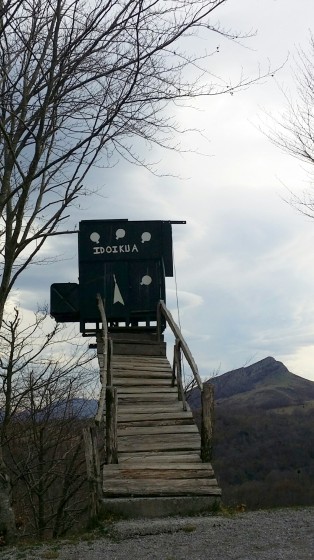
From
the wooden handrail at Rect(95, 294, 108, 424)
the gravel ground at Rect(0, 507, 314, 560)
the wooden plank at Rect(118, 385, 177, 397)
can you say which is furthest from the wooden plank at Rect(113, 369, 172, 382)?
the gravel ground at Rect(0, 507, 314, 560)

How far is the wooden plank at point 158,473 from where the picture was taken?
30.1 ft

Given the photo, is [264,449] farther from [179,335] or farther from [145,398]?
[145,398]

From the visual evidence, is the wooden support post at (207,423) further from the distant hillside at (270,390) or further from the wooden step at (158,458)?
the distant hillside at (270,390)

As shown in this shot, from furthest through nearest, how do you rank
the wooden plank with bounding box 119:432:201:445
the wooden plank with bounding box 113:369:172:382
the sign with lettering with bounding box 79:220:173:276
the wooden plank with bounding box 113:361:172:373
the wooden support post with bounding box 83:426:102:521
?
1. the sign with lettering with bounding box 79:220:173:276
2. the wooden plank with bounding box 113:361:172:373
3. the wooden plank with bounding box 113:369:172:382
4. the wooden plank with bounding box 119:432:201:445
5. the wooden support post with bounding box 83:426:102:521

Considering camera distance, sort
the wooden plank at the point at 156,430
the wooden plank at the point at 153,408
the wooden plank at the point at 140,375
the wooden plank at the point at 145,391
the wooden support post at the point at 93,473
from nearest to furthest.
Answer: the wooden support post at the point at 93,473
the wooden plank at the point at 156,430
the wooden plank at the point at 153,408
the wooden plank at the point at 145,391
the wooden plank at the point at 140,375

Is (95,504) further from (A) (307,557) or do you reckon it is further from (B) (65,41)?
(B) (65,41)

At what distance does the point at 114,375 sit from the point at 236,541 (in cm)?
602

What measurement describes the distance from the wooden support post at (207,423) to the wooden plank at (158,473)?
0.34m

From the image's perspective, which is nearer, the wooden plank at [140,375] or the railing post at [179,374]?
the railing post at [179,374]

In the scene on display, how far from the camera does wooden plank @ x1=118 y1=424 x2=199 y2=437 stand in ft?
34.7

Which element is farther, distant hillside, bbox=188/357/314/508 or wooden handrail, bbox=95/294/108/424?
distant hillside, bbox=188/357/314/508

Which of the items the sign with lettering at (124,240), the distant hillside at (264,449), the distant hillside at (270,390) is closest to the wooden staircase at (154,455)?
the sign with lettering at (124,240)

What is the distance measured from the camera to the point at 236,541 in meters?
7.46

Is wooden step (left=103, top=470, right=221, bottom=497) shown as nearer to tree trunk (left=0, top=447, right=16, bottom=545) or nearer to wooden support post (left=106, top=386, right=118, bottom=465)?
wooden support post (left=106, top=386, right=118, bottom=465)
